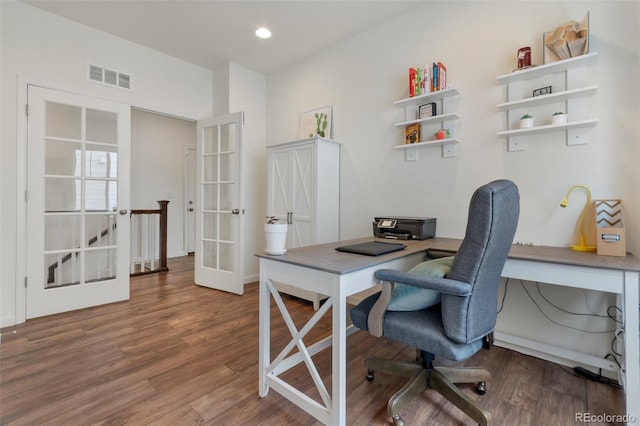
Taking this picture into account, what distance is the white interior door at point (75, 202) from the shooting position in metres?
2.69

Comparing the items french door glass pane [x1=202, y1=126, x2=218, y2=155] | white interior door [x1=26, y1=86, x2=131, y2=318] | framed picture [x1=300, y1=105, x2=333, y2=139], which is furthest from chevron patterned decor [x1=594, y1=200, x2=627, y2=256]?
white interior door [x1=26, y1=86, x2=131, y2=318]

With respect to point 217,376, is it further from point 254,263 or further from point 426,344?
point 254,263

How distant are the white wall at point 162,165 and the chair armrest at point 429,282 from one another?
5261 mm

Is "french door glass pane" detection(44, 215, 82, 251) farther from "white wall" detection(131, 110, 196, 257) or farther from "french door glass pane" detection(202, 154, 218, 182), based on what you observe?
"white wall" detection(131, 110, 196, 257)

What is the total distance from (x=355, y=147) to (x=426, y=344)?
2.26 meters

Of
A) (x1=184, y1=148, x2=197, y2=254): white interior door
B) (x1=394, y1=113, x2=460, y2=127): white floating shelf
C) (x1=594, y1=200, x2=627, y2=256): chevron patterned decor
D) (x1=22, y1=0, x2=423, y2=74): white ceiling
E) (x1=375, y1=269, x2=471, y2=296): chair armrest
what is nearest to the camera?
(x1=375, y1=269, x2=471, y2=296): chair armrest

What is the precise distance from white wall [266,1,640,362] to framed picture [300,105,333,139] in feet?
0.34

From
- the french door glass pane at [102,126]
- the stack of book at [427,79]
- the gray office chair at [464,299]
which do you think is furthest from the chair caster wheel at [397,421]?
the french door glass pane at [102,126]

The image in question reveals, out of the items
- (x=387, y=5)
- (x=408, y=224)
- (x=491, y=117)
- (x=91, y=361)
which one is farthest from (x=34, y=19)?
(x=491, y=117)

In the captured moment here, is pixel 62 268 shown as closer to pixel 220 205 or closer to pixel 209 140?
pixel 220 205

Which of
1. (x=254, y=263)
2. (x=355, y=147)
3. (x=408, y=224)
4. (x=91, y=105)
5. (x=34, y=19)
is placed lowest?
(x=254, y=263)

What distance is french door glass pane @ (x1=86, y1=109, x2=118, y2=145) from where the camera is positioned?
301 centimetres

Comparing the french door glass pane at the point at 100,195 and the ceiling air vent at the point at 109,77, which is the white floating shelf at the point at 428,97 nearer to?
the ceiling air vent at the point at 109,77

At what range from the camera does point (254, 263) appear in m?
3.99
